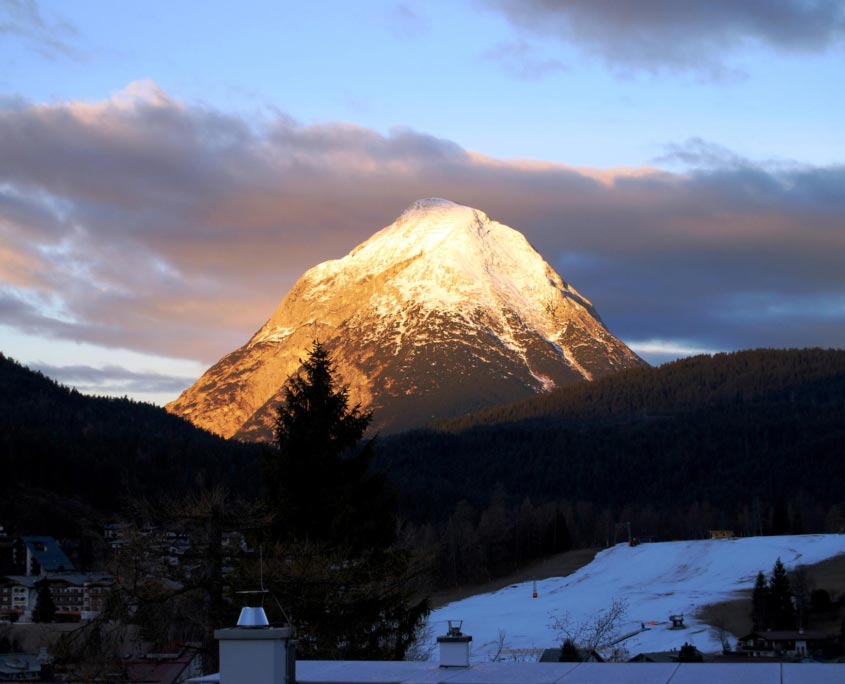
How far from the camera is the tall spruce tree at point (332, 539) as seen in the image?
27688 millimetres

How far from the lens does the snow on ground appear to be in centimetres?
8750

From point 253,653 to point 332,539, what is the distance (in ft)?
46.6

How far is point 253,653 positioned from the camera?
54.7 feet

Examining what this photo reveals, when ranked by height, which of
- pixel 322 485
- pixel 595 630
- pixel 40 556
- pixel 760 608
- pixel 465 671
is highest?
pixel 40 556

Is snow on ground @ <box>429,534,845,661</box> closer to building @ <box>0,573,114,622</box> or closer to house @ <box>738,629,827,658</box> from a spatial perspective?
house @ <box>738,629,827,658</box>

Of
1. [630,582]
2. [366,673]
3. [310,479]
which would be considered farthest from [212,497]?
[630,582]

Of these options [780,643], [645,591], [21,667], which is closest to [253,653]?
[21,667]

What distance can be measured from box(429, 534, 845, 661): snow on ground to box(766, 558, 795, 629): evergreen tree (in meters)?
4.21

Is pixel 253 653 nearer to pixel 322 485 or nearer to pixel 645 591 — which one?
pixel 322 485

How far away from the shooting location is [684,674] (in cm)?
1695

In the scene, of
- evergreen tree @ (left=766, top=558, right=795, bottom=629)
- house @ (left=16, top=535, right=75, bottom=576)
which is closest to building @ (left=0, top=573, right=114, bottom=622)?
house @ (left=16, top=535, right=75, bottom=576)

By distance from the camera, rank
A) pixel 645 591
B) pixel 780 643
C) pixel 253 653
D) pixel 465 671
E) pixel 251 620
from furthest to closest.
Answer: pixel 645 591 < pixel 780 643 < pixel 465 671 < pixel 251 620 < pixel 253 653

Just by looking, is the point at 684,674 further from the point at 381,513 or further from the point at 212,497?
the point at 381,513

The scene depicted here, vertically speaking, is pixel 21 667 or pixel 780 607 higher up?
pixel 780 607
